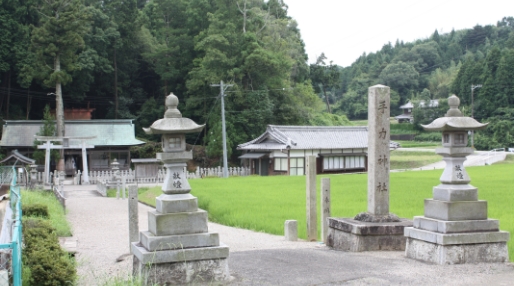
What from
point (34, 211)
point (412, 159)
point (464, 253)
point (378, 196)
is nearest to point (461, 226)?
point (464, 253)

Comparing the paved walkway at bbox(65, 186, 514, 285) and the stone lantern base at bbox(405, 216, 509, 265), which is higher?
the stone lantern base at bbox(405, 216, 509, 265)

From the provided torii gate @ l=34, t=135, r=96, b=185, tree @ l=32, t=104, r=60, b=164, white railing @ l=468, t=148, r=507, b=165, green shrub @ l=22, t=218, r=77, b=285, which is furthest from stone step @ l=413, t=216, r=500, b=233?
white railing @ l=468, t=148, r=507, b=165

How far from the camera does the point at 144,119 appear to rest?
4891cm

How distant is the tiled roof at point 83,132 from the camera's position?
3888 centimetres

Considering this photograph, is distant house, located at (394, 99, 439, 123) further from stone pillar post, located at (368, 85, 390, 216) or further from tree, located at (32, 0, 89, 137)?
stone pillar post, located at (368, 85, 390, 216)

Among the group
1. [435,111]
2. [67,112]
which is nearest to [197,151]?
[67,112]

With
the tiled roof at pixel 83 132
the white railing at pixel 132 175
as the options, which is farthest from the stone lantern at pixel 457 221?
the tiled roof at pixel 83 132

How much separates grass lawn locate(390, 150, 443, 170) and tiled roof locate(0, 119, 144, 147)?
74.7ft

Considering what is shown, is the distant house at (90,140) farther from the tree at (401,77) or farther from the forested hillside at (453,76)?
the tree at (401,77)

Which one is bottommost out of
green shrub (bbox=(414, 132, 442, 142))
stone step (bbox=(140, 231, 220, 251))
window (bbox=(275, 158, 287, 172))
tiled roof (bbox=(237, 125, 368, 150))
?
stone step (bbox=(140, 231, 220, 251))

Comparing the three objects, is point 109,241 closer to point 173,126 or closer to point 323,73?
point 173,126

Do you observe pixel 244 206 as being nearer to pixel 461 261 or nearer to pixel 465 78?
pixel 461 261

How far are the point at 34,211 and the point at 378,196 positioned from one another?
8.81 m

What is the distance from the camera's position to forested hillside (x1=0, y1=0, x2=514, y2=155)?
1597 inches
